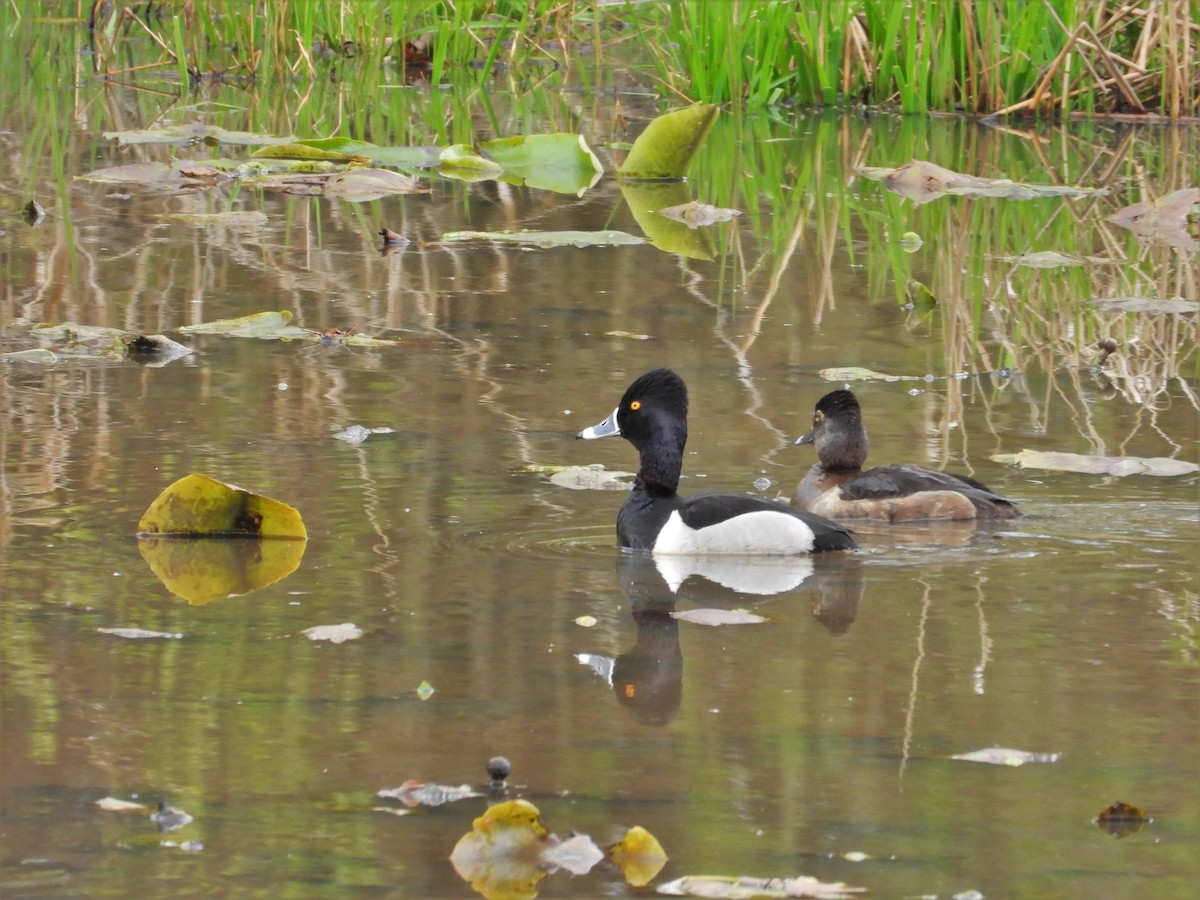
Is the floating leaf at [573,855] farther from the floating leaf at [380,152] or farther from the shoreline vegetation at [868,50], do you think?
the shoreline vegetation at [868,50]

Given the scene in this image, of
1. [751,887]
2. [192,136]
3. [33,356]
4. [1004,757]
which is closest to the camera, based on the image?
[751,887]

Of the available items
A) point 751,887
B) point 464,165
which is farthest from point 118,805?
point 464,165

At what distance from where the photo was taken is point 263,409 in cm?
743

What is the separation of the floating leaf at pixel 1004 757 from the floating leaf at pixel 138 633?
76.8 inches

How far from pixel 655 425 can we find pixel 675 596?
104cm

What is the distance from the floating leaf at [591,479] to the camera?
6.88 metres

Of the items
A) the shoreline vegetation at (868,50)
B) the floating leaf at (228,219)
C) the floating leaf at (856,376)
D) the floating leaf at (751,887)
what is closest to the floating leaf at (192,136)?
the floating leaf at (228,219)

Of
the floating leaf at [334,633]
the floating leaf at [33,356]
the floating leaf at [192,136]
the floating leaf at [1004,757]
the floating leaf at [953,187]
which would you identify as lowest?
the floating leaf at [1004,757]

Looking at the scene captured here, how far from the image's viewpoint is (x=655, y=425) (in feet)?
22.0

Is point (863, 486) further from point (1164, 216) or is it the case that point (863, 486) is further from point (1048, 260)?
point (1164, 216)

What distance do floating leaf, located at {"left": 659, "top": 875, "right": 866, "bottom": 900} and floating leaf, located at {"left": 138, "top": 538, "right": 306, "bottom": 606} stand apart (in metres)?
2.14

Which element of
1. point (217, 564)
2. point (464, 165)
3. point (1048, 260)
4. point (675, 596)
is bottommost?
point (675, 596)

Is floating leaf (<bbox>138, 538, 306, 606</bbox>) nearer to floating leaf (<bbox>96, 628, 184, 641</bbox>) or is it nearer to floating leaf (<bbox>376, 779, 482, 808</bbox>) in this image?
floating leaf (<bbox>96, 628, 184, 641</bbox>)

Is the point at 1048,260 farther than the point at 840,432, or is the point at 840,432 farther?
the point at 1048,260
